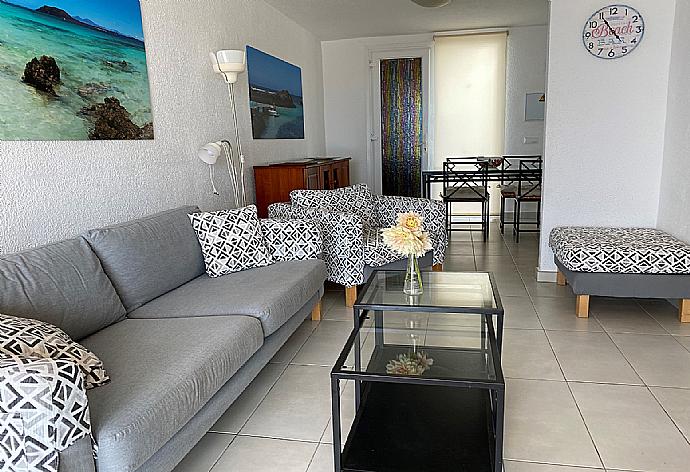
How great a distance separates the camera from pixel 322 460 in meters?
1.83

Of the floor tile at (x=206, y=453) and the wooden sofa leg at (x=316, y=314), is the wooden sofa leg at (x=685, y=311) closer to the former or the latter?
the wooden sofa leg at (x=316, y=314)

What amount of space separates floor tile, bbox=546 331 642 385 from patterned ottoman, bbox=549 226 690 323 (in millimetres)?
332

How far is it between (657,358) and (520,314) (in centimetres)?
84

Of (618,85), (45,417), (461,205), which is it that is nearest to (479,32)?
(461,205)

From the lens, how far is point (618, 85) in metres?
3.63

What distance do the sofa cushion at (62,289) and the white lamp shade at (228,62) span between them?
1.74 metres

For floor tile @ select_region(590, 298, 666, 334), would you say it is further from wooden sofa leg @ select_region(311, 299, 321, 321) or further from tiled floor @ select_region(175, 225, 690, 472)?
wooden sofa leg @ select_region(311, 299, 321, 321)

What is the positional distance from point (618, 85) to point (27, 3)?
363 cm

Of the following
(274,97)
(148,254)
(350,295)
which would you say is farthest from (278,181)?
(148,254)

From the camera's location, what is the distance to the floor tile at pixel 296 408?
6.66 ft

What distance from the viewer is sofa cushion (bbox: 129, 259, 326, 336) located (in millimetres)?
2232

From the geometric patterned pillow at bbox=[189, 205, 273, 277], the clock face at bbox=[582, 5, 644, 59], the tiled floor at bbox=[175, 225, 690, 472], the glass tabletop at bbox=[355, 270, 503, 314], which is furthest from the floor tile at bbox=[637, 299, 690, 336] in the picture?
the geometric patterned pillow at bbox=[189, 205, 273, 277]

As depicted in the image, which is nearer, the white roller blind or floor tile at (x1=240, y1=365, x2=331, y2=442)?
floor tile at (x1=240, y1=365, x2=331, y2=442)

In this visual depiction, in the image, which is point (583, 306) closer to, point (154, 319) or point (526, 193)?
point (154, 319)
